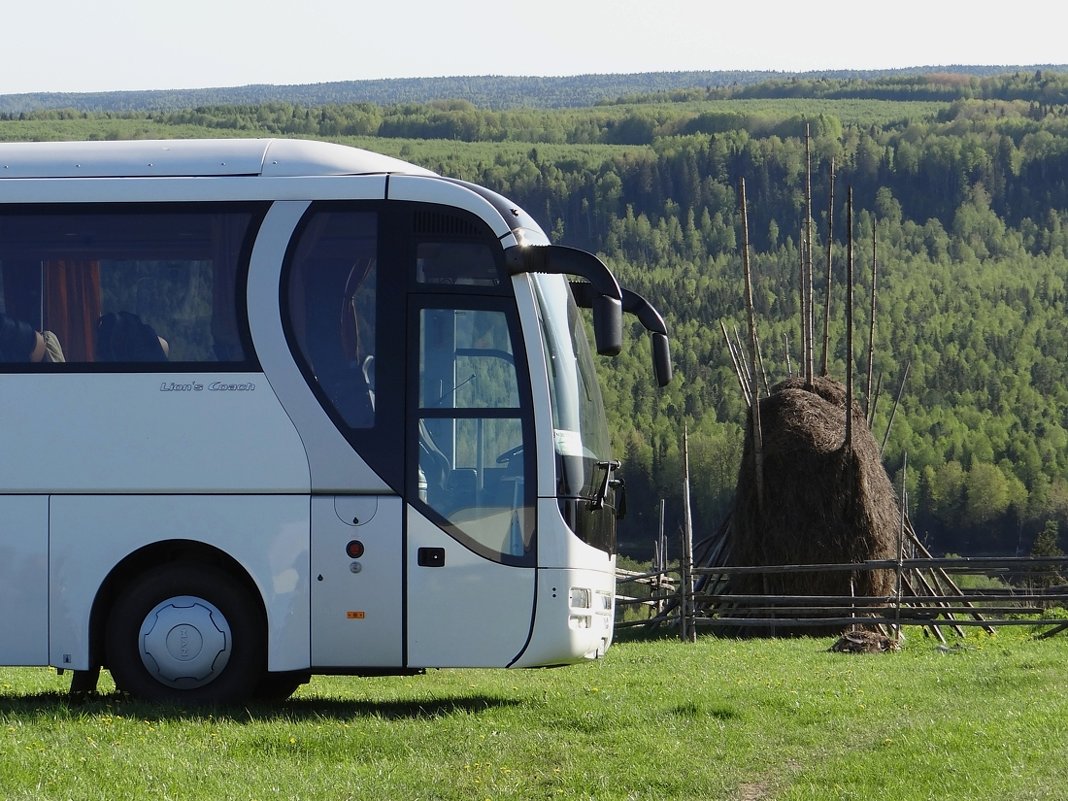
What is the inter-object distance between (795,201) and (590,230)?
28.2 meters

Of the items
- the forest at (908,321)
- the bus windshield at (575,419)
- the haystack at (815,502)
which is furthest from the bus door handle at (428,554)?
the forest at (908,321)

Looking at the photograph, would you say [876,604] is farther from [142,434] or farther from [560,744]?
[142,434]

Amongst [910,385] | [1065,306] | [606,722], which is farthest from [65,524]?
[1065,306]

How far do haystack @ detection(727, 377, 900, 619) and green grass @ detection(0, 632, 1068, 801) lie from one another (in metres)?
8.69

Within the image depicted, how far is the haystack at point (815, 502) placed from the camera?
823 inches

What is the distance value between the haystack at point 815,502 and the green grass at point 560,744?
28.5ft

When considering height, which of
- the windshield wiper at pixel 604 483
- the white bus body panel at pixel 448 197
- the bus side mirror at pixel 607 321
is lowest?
the windshield wiper at pixel 604 483

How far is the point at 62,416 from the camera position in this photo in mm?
9758

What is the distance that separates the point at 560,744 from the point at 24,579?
137 inches

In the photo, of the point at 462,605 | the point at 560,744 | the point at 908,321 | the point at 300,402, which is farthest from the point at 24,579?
the point at 908,321

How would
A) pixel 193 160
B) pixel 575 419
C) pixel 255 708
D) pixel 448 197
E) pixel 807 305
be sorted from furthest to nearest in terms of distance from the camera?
pixel 807 305
pixel 193 160
pixel 575 419
pixel 448 197
pixel 255 708

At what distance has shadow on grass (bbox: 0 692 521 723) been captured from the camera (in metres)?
9.14

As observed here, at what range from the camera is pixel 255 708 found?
9742 millimetres

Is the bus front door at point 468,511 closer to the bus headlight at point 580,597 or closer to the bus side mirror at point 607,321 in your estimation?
the bus headlight at point 580,597
